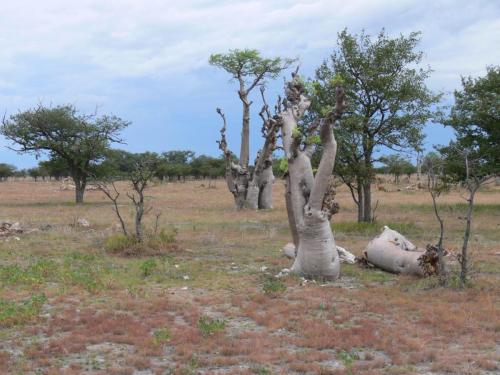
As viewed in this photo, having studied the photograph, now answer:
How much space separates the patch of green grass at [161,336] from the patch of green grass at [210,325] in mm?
492

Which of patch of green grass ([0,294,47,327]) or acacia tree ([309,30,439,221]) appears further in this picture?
acacia tree ([309,30,439,221])

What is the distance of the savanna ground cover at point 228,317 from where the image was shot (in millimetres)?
6891

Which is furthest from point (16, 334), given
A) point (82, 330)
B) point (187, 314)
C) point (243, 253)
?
point (243, 253)

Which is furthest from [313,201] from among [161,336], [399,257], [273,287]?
[161,336]

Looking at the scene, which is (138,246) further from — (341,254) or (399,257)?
(399,257)

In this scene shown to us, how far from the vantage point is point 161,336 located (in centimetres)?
782

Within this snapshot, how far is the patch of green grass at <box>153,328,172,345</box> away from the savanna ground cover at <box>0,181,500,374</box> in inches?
0.6

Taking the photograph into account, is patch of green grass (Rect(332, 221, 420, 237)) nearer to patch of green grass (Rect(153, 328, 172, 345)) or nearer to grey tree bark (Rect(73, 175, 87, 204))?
patch of green grass (Rect(153, 328, 172, 345))

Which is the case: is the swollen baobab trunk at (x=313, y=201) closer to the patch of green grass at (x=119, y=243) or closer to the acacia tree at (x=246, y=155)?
the patch of green grass at (x=119, y=243)

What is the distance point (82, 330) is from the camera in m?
8.27

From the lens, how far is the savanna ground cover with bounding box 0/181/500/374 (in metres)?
6.89

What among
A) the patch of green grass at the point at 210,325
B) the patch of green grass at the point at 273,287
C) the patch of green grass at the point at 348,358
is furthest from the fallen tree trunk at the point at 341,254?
the patch of green grass at the point at 348,358

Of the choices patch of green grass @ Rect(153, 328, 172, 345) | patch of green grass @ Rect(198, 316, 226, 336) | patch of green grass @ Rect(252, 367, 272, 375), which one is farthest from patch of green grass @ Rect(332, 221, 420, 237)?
patch of green grass @ Rect(252, 367, 272, 375)

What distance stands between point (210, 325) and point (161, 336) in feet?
2.58
